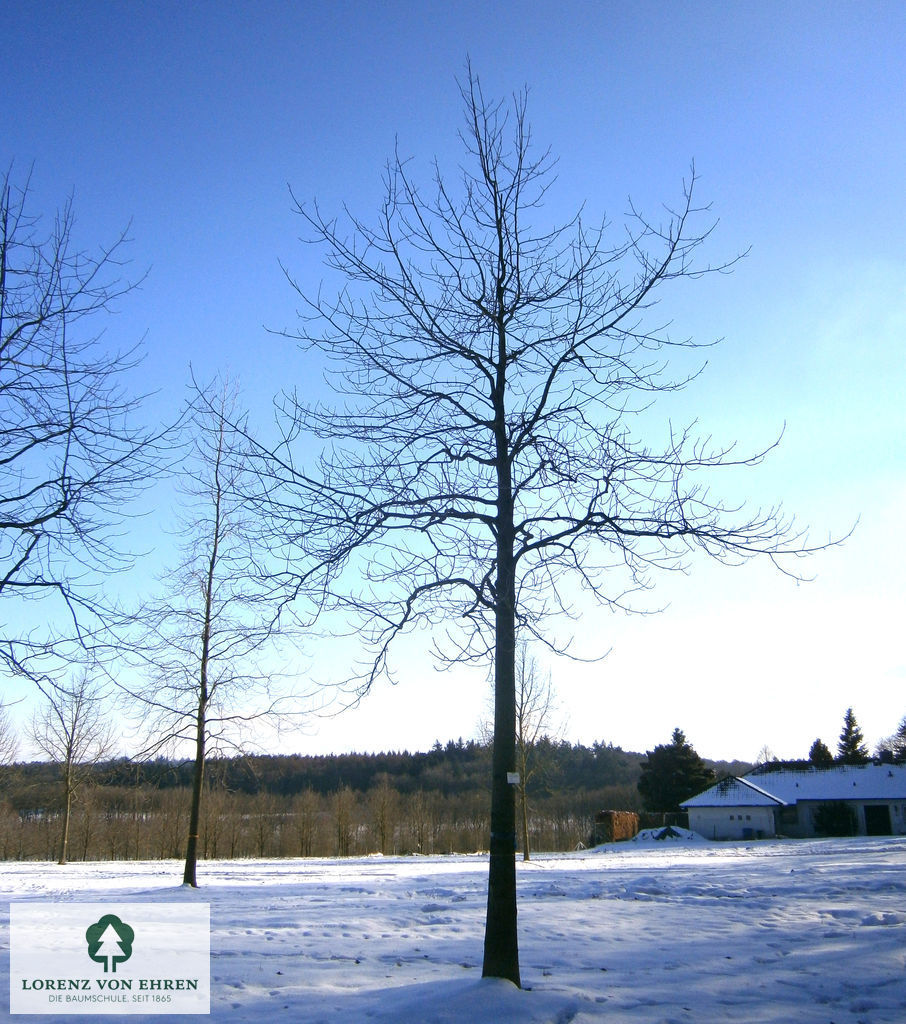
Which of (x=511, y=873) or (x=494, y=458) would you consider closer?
(x=511, y=873)

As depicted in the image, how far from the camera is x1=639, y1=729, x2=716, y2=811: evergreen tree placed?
5784cm

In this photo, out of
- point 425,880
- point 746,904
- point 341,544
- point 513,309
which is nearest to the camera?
point 341,544

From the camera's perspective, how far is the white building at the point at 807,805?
160ft

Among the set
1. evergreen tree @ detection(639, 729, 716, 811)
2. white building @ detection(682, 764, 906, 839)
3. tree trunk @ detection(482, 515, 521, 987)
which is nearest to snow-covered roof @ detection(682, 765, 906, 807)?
white building @ detection(682, 764, 906, 839)

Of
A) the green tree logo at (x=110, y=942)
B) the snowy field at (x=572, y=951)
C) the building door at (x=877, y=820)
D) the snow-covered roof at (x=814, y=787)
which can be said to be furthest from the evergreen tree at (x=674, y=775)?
the green tree logo at (x=110, y=942)

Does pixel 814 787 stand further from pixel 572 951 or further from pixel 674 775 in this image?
pixel 572 951

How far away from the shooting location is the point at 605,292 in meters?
7.98

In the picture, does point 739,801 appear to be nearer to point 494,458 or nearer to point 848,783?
point 848,783

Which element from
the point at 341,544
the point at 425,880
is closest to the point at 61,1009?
the point at 341,544

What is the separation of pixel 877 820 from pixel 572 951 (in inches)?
1936

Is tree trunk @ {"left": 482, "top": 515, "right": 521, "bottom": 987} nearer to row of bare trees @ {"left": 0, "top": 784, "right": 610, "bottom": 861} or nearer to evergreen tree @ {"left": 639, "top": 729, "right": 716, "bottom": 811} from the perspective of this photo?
row of bare trees @ {"left": 0, "top": 784, "right": 610, "bottom": 861}

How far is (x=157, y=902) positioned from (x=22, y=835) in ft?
160

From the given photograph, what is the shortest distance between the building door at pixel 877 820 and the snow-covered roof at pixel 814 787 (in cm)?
69

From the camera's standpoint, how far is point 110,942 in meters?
8.25
